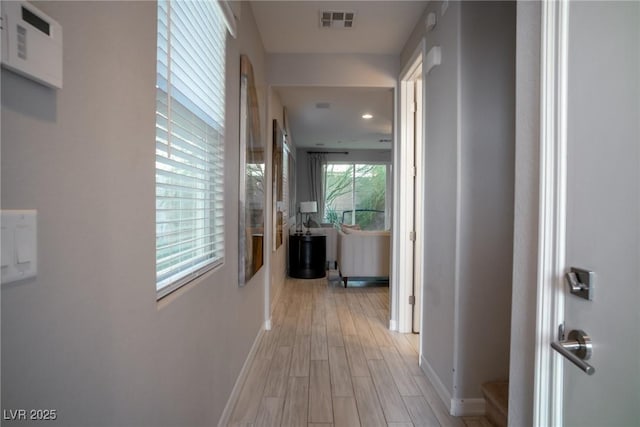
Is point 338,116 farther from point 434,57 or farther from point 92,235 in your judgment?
point 92,235

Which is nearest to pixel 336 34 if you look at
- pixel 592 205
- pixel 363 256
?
pixel 592 205

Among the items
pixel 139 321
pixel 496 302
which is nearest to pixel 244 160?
pixel 139 321

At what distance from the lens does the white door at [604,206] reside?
689 millimetres

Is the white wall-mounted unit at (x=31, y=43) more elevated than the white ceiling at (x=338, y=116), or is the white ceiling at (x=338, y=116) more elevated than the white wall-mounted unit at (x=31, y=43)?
the white ceiling at (x=338, y=116)

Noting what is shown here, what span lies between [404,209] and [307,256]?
283 cm

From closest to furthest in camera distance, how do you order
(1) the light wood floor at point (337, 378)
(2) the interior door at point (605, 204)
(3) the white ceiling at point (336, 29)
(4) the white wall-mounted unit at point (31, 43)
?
(4) the white wall-mounted unit at point (31, 43) → (2) the interior door at point (605, 204) → (1) the light wood floor at point (337, 378) → (3) the white ceiling at point (336, 29)

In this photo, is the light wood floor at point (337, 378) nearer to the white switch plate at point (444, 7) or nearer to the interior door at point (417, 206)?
the interior door at point (417, 206)

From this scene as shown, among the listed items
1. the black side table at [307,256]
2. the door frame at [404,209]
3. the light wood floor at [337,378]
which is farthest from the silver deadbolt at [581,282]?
the black side table at [307,256]

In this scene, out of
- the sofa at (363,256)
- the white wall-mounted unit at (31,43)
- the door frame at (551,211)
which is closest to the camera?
the white wall-mounted unit at (31,43)

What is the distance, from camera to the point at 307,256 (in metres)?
5.77

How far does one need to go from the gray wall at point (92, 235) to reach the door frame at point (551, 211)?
1.10m

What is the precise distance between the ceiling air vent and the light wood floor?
8.90 ft

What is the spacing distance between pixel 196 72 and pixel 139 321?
3.38ft

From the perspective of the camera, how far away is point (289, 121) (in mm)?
5570
